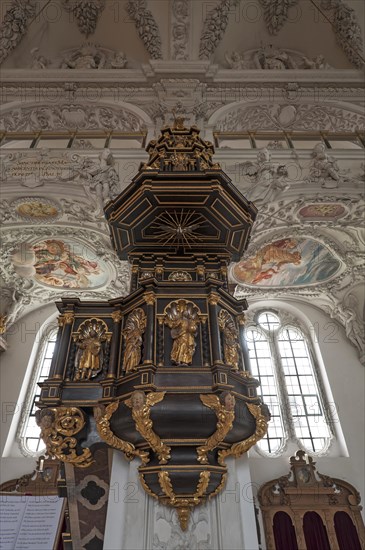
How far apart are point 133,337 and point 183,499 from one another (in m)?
1.43

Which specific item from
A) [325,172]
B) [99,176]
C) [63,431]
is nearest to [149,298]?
[63,431]

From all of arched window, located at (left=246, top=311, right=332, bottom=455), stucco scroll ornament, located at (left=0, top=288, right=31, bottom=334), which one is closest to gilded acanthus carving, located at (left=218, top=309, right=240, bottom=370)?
arched window, located at (left=246, top=311, right=332, bottom=455)

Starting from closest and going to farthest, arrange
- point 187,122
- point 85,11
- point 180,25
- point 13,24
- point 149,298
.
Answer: point 149,298, point 187,122, point 180,25, point 13,24, point 85,11

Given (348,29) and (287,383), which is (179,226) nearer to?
(287,383)

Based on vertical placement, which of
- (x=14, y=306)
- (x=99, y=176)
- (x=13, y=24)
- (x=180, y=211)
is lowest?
(x=180, y=211)

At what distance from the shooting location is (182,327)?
3527mm

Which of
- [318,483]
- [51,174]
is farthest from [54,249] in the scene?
[318,483]

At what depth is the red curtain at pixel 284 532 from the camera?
764cm

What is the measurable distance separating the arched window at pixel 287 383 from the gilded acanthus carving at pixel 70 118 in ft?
22.1

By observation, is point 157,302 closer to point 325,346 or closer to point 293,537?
point 293,537

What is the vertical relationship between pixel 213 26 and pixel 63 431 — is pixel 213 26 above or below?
above

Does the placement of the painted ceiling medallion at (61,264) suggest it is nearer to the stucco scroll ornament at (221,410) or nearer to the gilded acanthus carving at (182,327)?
the gilded acanthus carving at (182,327)

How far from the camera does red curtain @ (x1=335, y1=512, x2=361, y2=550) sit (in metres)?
7.64

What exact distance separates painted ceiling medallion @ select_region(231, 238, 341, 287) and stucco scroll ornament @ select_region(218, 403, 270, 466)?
20.9 feet
